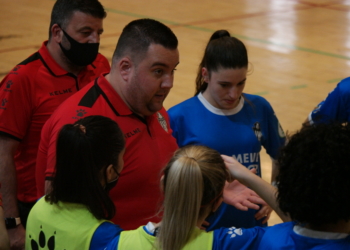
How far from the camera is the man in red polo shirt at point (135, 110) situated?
8.52 feet

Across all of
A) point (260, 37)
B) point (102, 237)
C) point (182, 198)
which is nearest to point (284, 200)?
point (182, 198)

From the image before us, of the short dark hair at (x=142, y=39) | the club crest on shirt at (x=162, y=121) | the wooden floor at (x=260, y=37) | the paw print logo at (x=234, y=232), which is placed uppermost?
the short dark hair at (x=142, y=39)

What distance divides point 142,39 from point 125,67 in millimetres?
163

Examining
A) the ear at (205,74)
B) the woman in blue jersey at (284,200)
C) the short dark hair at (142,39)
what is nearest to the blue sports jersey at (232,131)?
the ear at (205,74)

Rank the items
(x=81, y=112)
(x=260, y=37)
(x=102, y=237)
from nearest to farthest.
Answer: (x=102, y=237) < (x=81, y=112) < (x=260, y=37)

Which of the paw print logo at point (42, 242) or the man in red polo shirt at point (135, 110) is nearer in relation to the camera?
the paw print logo at point (42, 242)

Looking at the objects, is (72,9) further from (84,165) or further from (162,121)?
(84,165)

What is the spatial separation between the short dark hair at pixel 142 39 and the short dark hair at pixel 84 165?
2.04ft

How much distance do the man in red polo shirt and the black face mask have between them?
1.95 feet

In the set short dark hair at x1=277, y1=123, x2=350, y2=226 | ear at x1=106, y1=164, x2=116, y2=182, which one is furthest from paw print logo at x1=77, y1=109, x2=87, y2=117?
short dark hair at x1=277, y1=123, x2=350, y2=226

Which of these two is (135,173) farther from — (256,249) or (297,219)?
(297,219)

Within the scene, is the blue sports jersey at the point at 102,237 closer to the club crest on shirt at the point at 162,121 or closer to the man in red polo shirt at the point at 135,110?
the man in red polo shirt at the point at 135,110

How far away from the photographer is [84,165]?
217 centimetres

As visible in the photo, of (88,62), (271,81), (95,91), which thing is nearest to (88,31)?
(88,62)
